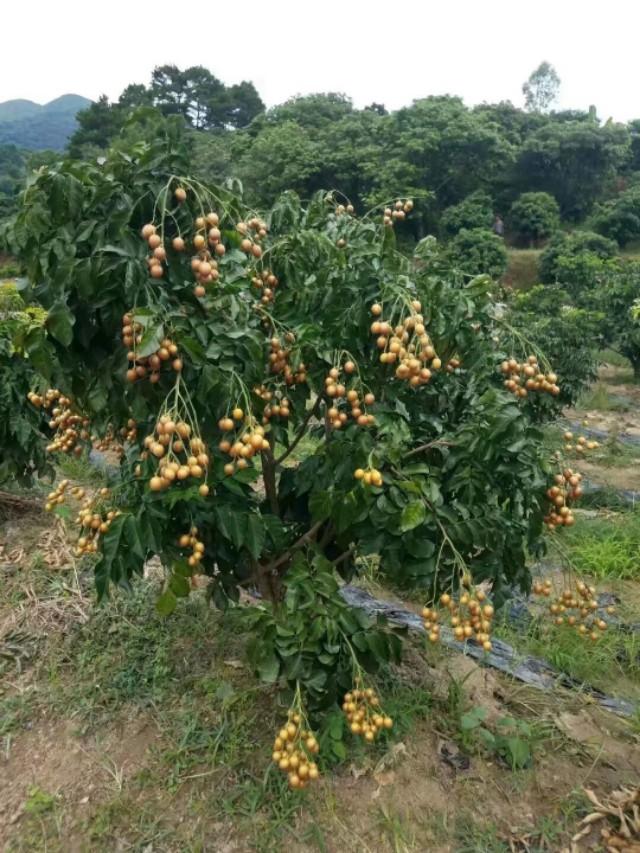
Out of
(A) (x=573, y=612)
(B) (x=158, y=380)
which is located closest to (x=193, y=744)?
(B) (x=158, y=380)

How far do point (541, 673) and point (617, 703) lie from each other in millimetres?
364

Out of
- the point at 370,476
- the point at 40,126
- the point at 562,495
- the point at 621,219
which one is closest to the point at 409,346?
the point at 370,476

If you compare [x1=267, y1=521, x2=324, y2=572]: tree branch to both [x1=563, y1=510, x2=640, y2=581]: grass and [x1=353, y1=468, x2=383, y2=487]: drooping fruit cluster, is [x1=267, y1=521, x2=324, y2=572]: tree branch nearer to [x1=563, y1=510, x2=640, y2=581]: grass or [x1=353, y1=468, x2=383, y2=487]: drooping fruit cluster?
[x1=353, y1=468, x2=383, y2=487]: drooping fruit cluster

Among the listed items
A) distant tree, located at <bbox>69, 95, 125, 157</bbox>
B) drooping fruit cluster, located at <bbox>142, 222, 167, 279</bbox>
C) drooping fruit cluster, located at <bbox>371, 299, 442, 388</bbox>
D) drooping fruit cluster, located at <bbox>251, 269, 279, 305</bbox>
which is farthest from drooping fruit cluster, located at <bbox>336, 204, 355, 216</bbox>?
distant tree, located at <bbox>69, 95, 125, 157</bbox>

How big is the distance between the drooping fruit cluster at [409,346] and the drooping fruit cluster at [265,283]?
0.51 meters

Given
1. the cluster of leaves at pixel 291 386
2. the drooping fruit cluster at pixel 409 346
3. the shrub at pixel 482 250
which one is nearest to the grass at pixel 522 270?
the shrub at pixel 482 250

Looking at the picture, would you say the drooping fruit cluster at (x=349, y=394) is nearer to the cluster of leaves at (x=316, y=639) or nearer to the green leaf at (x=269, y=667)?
the cluster of leaves at (x=316, y=639)

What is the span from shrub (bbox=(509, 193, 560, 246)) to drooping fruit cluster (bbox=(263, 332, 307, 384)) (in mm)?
24015

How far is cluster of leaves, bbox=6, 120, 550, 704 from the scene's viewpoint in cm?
181

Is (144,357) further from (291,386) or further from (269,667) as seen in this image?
(269,667)

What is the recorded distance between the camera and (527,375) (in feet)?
7.36

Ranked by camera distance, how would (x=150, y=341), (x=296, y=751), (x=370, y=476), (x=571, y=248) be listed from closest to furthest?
(x=150, y=341)
(x=370, y=476)
(x=296, y=751)
(x=571, y=248)

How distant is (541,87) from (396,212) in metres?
41.3

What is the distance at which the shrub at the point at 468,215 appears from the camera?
22094 mm
